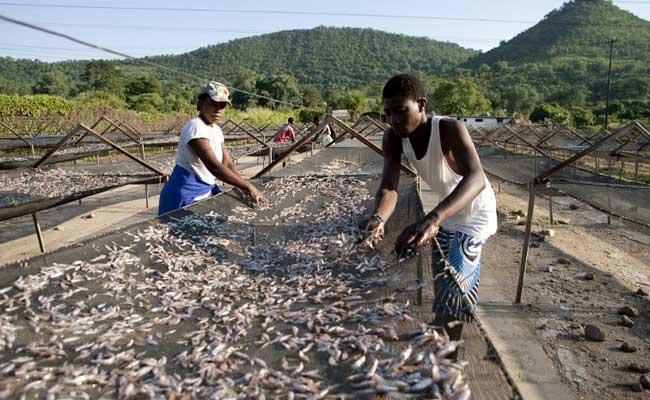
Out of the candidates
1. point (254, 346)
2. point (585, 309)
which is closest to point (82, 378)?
point (254, 346)

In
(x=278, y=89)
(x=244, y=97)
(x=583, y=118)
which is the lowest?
(x=583, y=118)

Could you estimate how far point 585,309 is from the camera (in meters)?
5.39

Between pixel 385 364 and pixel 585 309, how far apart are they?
432 cm

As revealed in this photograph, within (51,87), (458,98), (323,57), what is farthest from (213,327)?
(323,57)

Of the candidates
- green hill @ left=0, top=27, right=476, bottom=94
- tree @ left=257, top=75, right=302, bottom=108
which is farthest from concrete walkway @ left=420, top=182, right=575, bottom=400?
green hill @ left=0, top=27, right=476, bottom=94

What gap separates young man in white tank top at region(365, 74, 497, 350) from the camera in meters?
2.48

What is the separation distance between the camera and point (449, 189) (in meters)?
2.96

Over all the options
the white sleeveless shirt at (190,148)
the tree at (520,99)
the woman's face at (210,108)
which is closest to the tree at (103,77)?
the white sleeveless shirt at (190,148)

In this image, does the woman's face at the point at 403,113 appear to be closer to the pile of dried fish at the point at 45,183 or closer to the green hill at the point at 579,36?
the pile of dried fish at the point at 45,183

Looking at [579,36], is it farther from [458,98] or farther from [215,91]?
[215,91]

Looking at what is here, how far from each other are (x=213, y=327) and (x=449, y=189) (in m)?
A: 1.63

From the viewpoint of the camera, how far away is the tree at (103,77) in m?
59.6

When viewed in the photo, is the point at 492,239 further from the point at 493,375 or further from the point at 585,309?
the point at 493,375

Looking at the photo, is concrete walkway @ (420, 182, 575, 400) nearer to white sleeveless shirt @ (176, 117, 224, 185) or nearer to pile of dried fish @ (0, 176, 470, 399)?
pile of dried fish @ (0, 176, 470, 399)
